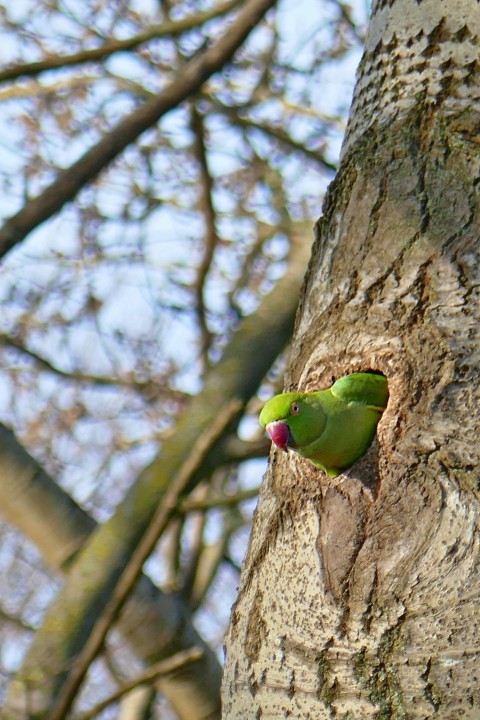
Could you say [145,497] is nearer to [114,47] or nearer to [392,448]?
[392,448]

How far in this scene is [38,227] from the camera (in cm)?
267

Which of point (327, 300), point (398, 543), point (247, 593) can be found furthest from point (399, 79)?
point (247, 593)

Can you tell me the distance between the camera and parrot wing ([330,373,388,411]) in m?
1.79

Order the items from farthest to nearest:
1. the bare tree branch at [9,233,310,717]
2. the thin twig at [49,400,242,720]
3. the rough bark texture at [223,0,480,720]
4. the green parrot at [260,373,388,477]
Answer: the bare tree branch at [9,233,310,717] < the thin twig at [49,400,242,720] < the green parrot at [260,373,388,477] < the rough bark texture at [223,0,480,720]

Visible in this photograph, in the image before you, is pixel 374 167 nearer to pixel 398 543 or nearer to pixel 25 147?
pixel 398 543

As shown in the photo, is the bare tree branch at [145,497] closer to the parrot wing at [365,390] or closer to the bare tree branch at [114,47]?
the parrot wing at [365,390]

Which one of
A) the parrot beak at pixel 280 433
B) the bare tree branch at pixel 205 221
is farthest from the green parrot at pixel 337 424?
the bare tree branch at pixel 205 221

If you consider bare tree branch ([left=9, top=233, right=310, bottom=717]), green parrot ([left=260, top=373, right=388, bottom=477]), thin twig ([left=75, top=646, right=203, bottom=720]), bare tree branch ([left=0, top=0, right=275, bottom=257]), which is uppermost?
bare tree branch ([left=0, top=0, right=275, bottom=257])

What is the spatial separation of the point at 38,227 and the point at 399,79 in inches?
50.8

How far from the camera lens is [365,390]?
179cm

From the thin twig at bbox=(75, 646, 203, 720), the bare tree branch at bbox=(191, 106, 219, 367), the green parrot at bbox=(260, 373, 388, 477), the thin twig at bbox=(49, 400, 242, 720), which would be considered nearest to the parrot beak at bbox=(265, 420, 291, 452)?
the green parrot at bbox=(260, 373, 388, 477)

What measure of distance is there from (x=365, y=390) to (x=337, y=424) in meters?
0.10

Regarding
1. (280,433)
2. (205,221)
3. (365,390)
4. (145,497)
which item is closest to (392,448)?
(365,390)

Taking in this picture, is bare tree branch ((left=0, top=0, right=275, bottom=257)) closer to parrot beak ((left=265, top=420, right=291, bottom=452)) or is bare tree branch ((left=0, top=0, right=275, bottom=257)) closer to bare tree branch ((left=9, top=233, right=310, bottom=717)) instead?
bare tree branch ((left=9, top=233, right=310, bottom=717))
